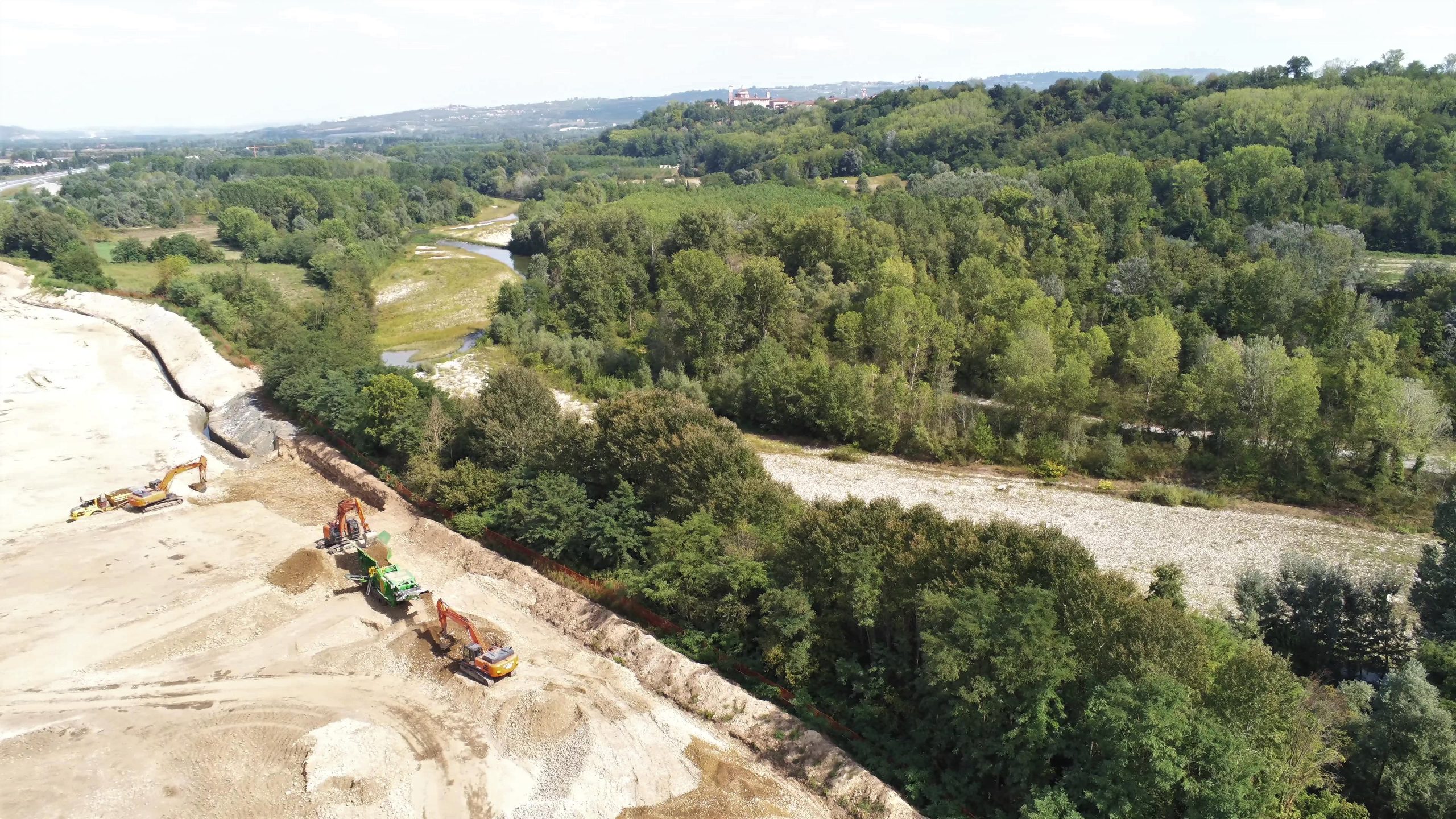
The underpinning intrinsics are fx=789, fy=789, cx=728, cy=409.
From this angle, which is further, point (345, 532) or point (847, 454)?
point (847, 454)

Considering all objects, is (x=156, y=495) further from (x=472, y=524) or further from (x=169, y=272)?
(x=169, y=272)

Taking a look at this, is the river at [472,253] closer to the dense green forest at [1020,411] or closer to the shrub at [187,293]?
the dense green forest at [1020,411]

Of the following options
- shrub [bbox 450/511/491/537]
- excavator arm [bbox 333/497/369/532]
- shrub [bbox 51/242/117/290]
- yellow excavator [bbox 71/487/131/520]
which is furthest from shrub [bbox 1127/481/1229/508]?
shrub [bbox 51/242/117/290]

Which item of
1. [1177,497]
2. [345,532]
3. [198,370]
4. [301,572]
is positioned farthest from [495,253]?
[1177,497]

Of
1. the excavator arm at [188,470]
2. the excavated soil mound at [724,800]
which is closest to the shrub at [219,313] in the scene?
the excavator arm at [188,470]

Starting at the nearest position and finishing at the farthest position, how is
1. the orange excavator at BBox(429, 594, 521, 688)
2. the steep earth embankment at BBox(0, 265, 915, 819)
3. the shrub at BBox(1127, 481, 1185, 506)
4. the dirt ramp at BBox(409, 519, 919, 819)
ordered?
the dirt ramp at BBox(409, 519, 919, 819) → the steep earth embankment at BBox(0, 265, 915, 819) → the orange excavator at BBox(429, 594, 521, 688) → the shrub at BBox(1127, 481, 1185, 506)

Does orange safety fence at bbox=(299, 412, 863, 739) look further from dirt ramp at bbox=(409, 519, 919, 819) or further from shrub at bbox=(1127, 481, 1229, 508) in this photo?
shrub at bbox=(1127, 481, 1229, 508)

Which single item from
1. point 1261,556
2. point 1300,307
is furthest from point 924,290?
point 1261,556
